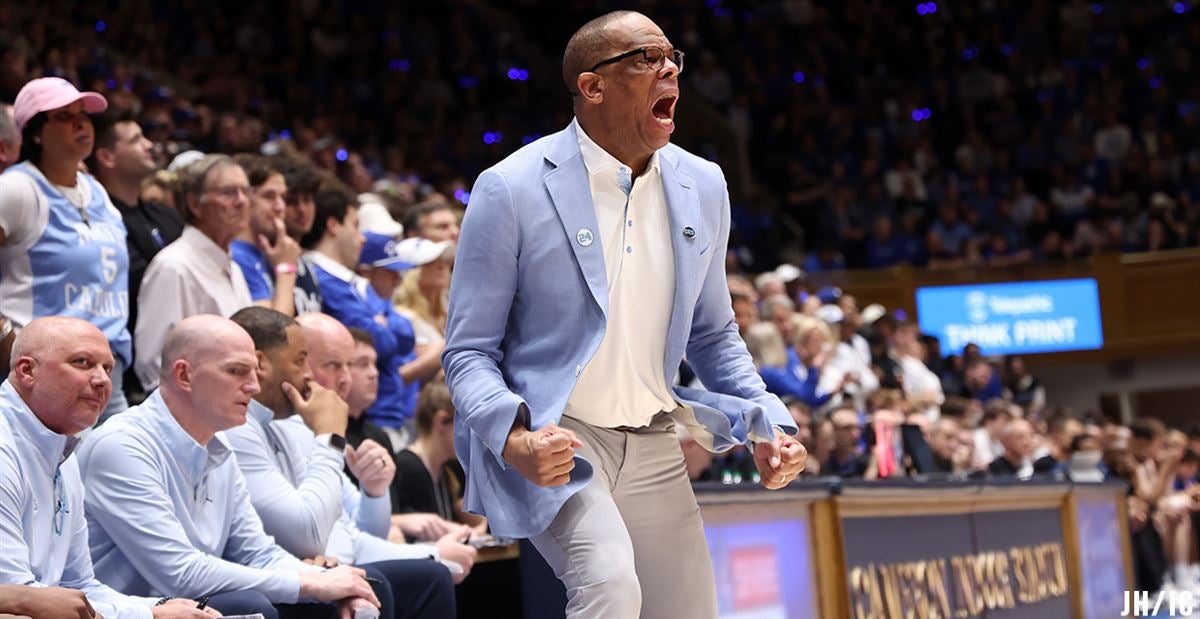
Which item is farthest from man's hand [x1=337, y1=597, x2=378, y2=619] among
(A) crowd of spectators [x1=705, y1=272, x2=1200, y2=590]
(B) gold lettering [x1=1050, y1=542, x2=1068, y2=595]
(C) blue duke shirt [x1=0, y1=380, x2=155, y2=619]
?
(B) gold lettering [x1=1050, y1=542, x2=1068, y2=595]

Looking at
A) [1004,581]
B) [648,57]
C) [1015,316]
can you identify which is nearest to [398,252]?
[1004,581]

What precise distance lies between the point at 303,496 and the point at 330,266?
1.85 meters

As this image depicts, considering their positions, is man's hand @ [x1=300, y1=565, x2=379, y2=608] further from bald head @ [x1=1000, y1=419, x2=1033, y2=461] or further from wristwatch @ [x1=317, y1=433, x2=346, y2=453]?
bald head @ [x1=1000, y1=419, x2=1033, y2=461]

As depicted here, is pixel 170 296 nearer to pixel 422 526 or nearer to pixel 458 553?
pixel 422 526

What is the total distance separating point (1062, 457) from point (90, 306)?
9.48 metres

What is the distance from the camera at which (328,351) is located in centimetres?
512

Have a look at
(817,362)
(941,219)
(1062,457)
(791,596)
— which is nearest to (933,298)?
(941,219)

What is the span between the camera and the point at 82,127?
492 cm

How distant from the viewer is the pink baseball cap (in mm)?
4871

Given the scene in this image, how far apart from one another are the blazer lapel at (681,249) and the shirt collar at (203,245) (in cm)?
259

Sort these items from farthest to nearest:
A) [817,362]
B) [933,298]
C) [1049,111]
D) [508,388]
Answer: [1049,111], [933,298], [817,362], [508,388]

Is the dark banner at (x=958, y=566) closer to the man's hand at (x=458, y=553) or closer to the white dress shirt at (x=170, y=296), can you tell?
the man's hand at (x=458, y=553)

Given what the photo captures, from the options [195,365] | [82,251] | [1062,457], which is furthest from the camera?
[1062,457]

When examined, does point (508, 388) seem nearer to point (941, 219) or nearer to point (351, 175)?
point (351, 175)
